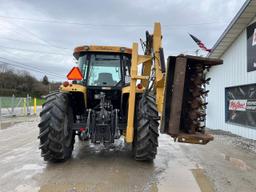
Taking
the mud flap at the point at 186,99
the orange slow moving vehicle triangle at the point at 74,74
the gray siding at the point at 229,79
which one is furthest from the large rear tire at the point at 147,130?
the gray siding at the point at 229,79

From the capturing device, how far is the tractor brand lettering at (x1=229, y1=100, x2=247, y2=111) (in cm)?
1265

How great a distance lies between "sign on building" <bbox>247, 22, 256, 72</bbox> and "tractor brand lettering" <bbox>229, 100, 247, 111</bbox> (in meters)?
1.38

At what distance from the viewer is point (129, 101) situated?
6910 millimetres

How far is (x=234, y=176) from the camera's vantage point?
19.9ft

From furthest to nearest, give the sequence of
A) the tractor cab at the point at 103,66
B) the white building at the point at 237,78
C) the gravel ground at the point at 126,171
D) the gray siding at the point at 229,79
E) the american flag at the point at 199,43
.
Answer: the american flag at the point at 199,43 < the gray siding at the point at 229,79 < the white building at the point at 237,78 < the tractor cab at the point at 103,66 < the gravel ground at the point at 126,171

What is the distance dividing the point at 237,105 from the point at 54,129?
881 centimetres

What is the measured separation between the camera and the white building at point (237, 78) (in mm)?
11789

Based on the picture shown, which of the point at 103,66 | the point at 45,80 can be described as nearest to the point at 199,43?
the point at 103,66

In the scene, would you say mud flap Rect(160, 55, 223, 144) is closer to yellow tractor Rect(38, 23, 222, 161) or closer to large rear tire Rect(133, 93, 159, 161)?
yellow tractor Rect(38, 23, 222, 161)

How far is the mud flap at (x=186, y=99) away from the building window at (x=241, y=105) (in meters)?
6.32

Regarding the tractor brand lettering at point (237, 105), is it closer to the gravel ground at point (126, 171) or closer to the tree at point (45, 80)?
the gravel ground at point (126, 171)

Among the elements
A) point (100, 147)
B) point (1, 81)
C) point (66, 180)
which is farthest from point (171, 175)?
point (1, 81)

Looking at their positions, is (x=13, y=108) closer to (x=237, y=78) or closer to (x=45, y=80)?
(x=237, y=78)

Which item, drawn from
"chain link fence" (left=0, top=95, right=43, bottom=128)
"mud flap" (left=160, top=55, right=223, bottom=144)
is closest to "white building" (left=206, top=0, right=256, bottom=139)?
"mud flap" (left=160, top=55, right=223, bottom=144)
